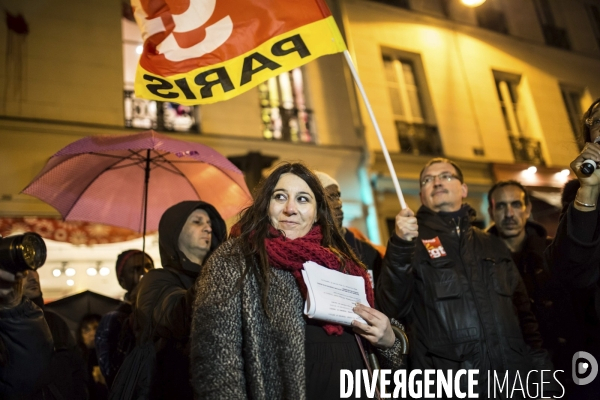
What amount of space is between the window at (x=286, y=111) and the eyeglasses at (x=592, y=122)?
6.96 metres

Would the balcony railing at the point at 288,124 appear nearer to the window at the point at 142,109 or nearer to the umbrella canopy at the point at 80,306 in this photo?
the window at the point at 142,109

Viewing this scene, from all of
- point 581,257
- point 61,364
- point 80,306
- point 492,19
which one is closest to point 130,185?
point 80,306

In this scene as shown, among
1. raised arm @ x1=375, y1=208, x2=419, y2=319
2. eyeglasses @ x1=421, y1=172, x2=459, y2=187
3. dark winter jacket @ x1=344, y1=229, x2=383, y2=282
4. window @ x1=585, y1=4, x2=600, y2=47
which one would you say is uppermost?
window @ x1=585, y1=4, x2=600, y2=47

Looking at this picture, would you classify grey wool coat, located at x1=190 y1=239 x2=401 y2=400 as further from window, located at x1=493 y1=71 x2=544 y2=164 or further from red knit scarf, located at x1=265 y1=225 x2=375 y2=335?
window, located at x1=493 y1=71 x2=544 y2=164

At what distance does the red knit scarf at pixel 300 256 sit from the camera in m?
1.91

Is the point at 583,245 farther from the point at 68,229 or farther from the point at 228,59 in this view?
the point at 68,229

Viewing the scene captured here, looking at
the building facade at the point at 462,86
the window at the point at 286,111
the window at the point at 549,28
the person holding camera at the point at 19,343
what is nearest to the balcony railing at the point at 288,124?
the window at the point at 286,111

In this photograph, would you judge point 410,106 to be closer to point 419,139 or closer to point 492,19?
point 419,139

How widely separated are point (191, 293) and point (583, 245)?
1779 mm

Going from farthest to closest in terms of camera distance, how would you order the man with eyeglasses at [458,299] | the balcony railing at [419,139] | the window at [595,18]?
the balcony railing at [419,139] < the window at [595,18] < the man with eyeglasses at [458,299]

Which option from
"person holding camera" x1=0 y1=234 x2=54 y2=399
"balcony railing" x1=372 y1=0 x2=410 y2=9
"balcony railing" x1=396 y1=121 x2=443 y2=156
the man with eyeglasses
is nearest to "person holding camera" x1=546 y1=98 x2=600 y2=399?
the man with eyeglasses

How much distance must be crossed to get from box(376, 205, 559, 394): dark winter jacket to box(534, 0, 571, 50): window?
7.81 metres

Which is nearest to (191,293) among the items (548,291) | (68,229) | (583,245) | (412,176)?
(583,245)

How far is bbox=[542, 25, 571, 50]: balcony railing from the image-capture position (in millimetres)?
9227
